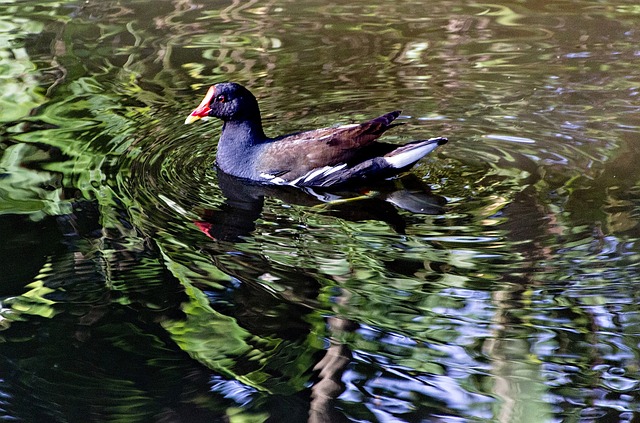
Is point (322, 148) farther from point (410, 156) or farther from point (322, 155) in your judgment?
point (410, 156)

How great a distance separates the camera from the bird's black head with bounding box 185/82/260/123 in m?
4.88

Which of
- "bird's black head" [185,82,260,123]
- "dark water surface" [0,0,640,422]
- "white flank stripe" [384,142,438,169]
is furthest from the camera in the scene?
"bird's black head" [185,82,260,123]

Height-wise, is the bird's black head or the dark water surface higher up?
the bird's black head

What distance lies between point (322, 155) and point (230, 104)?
659 mm

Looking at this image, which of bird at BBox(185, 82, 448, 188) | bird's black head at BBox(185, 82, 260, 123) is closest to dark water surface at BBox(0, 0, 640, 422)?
bird at BBox(185, 82, 448, 188)

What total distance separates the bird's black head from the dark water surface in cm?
28

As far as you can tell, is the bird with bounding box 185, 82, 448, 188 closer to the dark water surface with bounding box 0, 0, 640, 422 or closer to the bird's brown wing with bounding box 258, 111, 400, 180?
the bird's brown wing with bounding box 258, 111, 400, 180

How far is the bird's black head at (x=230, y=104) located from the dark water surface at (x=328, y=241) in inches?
10.9

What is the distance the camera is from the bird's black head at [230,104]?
4883mm

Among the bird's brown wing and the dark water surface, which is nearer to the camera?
the dark water surface

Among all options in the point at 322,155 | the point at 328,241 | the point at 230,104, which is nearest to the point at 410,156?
the point at 322,155

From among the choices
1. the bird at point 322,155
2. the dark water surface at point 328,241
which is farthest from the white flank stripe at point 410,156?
the dark water surface at point 328,241

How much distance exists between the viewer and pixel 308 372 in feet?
9.40

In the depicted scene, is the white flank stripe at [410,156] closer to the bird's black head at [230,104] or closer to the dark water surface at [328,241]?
the dark water surface at [328,241]
